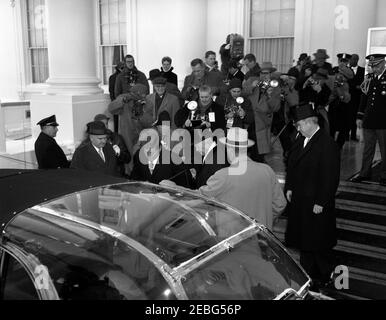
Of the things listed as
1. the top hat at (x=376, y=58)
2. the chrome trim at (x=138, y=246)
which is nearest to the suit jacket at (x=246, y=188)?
the chrome trim at (x=138, y=246)

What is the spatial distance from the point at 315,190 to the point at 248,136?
2.39m

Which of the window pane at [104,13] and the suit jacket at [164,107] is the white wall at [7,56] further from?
the suit jacket at [164,107]

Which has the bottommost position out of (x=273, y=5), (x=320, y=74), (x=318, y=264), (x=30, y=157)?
(x=318, y=264)

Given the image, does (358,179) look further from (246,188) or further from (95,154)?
(95,154)

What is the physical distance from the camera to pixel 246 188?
3779 mm

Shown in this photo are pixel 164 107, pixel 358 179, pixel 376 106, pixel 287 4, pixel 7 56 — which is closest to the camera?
pixel 376 106

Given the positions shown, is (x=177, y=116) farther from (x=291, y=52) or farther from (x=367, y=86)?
(x=291, y=52)

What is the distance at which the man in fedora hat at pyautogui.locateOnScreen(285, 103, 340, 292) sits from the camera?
4352 mm

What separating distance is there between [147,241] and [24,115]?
8.72m

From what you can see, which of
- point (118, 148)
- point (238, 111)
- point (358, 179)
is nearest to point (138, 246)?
point (118, 148)

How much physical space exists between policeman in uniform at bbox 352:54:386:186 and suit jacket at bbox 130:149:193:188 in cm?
297

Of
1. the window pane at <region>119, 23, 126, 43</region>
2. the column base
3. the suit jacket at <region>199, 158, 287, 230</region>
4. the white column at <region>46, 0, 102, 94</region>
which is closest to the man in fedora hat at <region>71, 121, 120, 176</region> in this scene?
the suit jacket at <region>199, 158, 287, 230</region>

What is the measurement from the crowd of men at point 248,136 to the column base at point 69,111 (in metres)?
0.56

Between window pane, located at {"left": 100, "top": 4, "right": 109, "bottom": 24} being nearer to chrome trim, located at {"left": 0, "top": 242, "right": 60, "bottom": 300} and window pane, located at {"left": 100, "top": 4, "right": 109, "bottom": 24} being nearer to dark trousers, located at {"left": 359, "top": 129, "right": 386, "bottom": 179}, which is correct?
dark trousers, located at {"left": 359, "top": 129, "right": 386, "bottom": 179}
